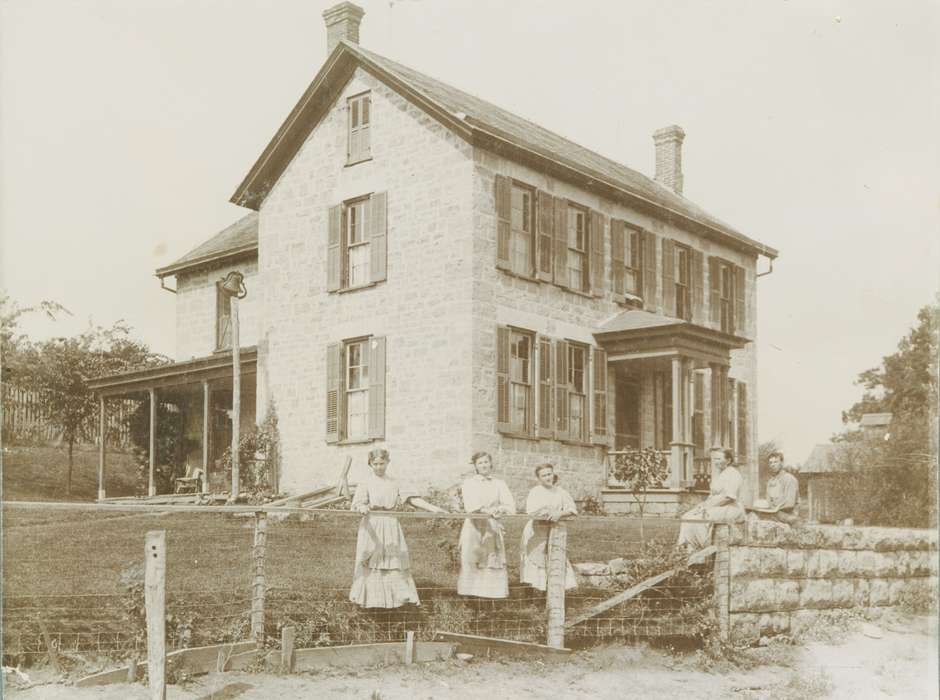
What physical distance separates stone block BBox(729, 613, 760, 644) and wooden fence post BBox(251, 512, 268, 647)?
4.09 m

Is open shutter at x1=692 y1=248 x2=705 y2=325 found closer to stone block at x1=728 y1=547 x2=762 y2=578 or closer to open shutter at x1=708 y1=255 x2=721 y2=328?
open shutter at x1=708 y1=255 x2=721 y2=328

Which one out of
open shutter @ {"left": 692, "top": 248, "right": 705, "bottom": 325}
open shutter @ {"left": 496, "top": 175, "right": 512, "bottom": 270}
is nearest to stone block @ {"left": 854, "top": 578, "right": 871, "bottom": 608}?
open shutter @ {"left": 496, "top": 175, "right": 512, "bottom": 270}

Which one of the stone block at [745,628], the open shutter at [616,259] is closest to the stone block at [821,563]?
the stone block at [745,628]

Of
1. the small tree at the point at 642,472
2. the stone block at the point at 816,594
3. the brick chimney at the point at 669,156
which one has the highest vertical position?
the brick chimney at the point at 669,156

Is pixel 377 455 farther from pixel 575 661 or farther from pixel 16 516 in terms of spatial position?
pixel 16 516

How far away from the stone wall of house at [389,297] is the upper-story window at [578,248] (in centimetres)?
281

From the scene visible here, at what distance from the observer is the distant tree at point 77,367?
60.7ft

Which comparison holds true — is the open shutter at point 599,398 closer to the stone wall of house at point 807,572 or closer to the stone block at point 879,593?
the stone wall of house at point 807,572

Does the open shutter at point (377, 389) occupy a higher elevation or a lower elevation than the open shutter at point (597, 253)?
lower

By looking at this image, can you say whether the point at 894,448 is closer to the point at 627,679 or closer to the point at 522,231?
the point at 522,231

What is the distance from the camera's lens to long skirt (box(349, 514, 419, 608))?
8148 mm

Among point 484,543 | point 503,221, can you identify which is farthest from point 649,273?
point 484,543

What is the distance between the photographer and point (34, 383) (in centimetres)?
1677

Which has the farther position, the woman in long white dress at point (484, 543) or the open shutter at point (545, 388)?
the open shutter at point (545, 388)
